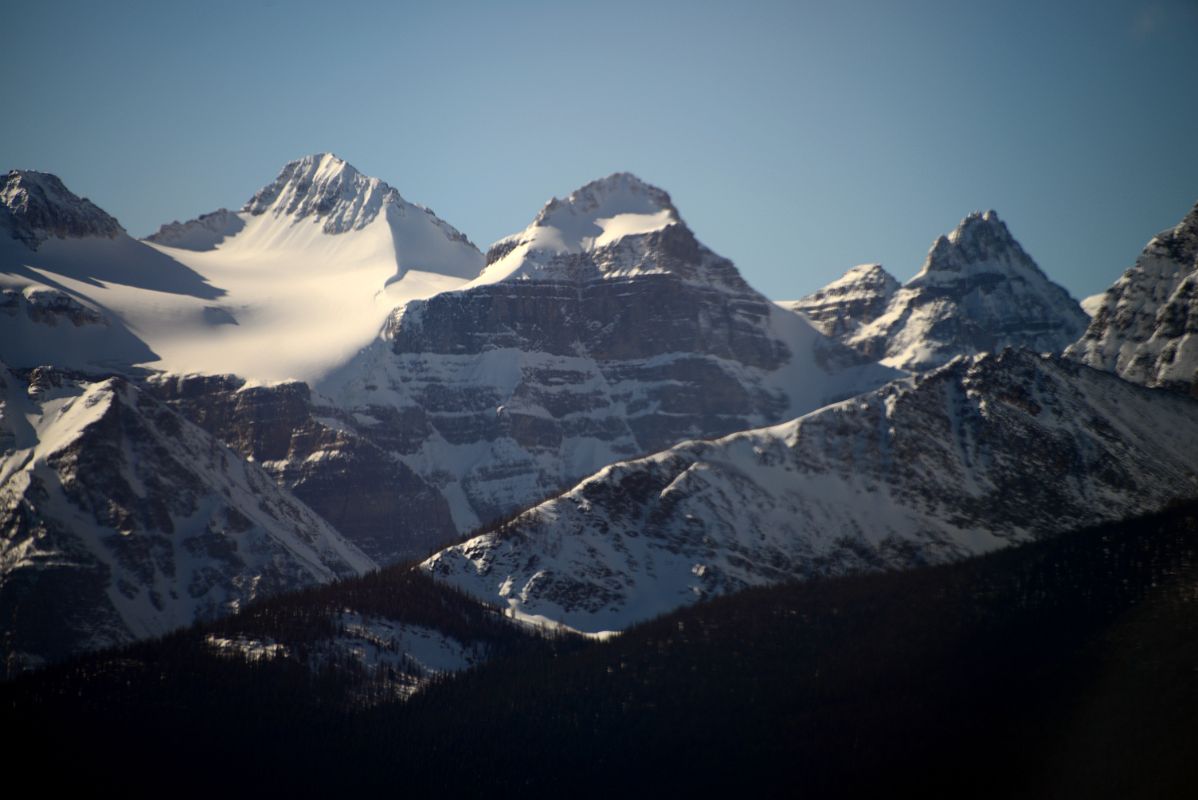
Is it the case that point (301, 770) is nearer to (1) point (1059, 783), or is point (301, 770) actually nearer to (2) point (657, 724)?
(2) point (657, 724)

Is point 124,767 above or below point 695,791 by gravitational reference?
above

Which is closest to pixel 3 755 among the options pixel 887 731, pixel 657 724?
pixel 657 724

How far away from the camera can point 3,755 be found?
194375 millimetres

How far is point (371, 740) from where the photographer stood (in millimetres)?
197875

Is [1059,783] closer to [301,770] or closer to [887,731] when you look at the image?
[887,731]

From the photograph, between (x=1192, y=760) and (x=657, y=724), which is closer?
(x=1192, y=760)

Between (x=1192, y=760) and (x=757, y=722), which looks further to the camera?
(x=757, y=722)

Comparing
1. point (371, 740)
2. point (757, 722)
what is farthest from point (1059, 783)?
point (371, 740)

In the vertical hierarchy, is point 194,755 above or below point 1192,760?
above

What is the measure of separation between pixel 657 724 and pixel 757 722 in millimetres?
10593

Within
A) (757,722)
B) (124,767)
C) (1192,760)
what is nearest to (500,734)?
(757,722)

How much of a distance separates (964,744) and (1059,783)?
42.6 ft

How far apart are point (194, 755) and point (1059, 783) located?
289 ft

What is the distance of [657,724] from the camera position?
19850 cm
